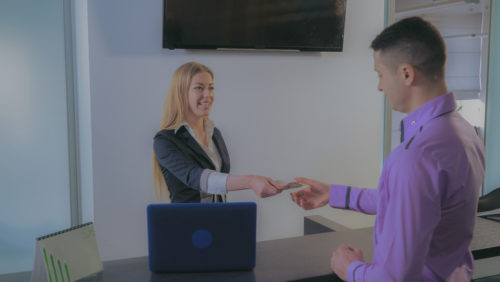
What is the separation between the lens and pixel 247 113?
9.75 feet

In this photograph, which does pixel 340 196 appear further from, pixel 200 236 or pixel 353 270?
pixel 200 236

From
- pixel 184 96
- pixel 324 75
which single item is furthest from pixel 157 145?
pixel 324 75

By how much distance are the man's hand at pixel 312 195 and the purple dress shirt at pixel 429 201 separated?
1.98 feet

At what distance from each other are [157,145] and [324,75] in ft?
4.29

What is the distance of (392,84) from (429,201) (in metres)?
0.41

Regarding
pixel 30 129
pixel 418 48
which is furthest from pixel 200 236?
pixel 30 129

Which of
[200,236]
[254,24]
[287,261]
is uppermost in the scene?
[254,24]

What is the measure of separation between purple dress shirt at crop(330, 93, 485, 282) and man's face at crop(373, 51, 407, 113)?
0.20 ft

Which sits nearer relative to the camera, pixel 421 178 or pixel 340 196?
pixel 421 178

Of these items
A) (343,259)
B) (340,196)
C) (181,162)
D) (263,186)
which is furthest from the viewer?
(263,186)

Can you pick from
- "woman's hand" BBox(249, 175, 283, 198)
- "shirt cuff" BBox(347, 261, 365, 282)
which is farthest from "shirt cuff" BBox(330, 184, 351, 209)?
"woman's hand" BBox(249, 175, 283, 198)

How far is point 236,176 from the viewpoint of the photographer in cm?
288

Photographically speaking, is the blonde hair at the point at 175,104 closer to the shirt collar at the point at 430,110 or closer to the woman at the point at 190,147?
the woman at the point at 190,147

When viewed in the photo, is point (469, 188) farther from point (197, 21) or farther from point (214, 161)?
point (197, 21)
